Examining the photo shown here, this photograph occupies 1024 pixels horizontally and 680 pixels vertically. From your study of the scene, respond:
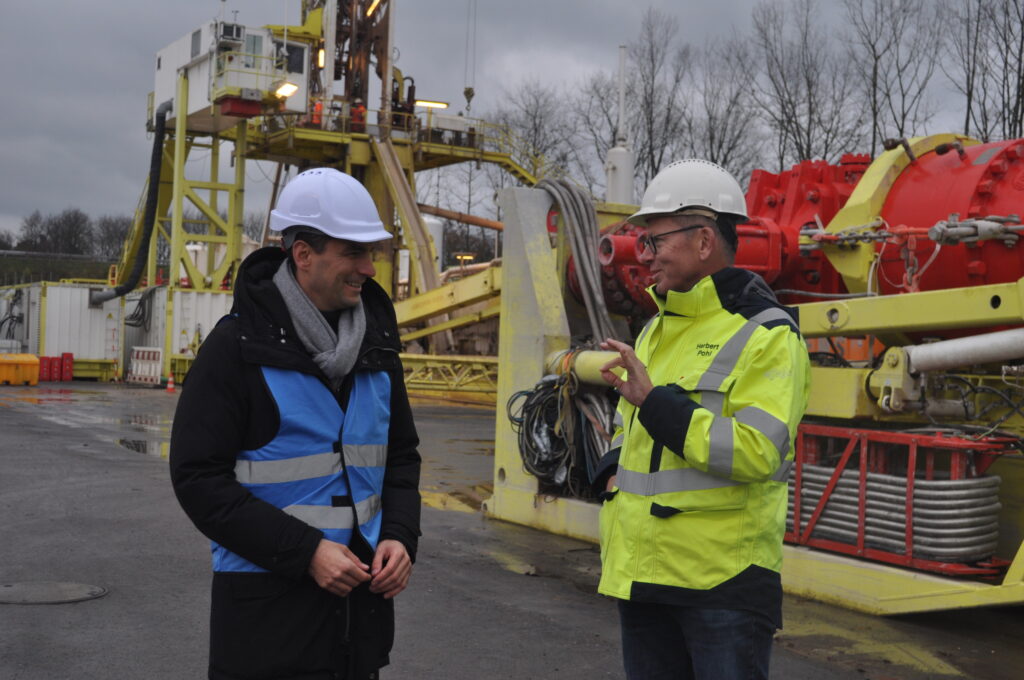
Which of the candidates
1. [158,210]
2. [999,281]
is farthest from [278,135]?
[999,281]

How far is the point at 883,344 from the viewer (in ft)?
23.6

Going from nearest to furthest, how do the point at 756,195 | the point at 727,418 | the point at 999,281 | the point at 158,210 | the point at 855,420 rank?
the point at 727,418 < the point at 999,281 < the point at 855,420 < the point at 756,195 < the point at 158,210

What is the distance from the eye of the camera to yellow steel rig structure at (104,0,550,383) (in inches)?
1086

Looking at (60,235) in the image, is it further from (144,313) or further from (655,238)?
(655,238)

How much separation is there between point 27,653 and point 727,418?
12.6ft

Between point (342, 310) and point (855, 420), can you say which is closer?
point (342, 310)

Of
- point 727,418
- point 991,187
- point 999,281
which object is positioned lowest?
point 727,418

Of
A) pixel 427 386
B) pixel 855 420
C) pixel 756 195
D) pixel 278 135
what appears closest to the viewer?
pixel 855 420

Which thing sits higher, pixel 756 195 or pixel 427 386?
pixel 756 195

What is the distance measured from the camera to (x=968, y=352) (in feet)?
18.9

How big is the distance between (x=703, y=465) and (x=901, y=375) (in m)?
3.55

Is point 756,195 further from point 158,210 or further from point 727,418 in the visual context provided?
point 158,210

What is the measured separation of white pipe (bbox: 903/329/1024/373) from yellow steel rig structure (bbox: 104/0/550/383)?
1857 cm

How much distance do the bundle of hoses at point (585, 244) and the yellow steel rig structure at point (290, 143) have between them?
1585 cm
